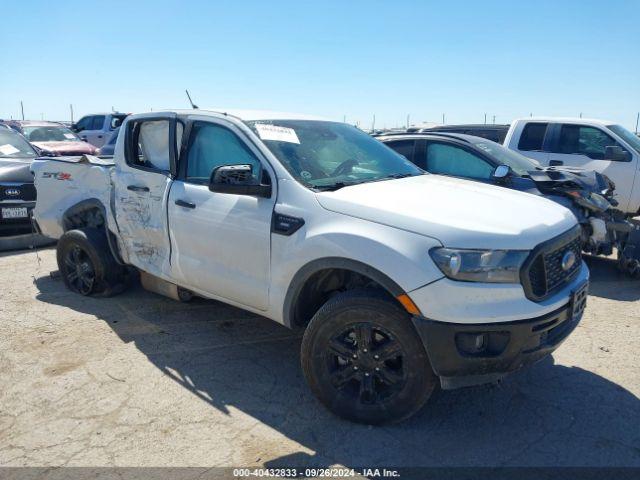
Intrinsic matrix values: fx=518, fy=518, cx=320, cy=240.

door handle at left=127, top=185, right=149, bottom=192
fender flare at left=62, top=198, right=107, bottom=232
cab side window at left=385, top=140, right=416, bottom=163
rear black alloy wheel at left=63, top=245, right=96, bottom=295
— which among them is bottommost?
rear black alloy wheel at left=63, top=245, right=96, bottom=295

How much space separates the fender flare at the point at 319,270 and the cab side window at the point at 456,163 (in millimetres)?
3902

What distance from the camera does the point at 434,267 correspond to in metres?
2.68

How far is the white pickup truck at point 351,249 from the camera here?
270 cm

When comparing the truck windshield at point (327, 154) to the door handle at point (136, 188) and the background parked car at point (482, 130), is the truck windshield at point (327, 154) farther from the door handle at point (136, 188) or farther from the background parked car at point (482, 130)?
the background parked car at point (482, 130)

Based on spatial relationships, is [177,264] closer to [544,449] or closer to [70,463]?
[70,463]

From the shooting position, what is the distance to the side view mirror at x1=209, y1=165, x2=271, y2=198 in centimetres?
334

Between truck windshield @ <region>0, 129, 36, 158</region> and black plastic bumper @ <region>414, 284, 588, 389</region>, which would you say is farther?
truck windshield @ <region>0, 129, 36, 158</region>

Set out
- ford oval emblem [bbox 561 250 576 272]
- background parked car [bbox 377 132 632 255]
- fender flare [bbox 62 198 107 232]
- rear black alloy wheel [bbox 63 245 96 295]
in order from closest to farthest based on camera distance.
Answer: ford oval emblem [bbox 561 250 576 272], fender flare [bbox 62 198 107 232], rear black alloy wheel [bbox 63 245 96 295], background parked car [bbox 377 132 632 255]

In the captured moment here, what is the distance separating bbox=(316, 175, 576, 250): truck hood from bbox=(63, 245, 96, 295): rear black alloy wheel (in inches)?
123

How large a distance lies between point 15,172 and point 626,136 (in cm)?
928

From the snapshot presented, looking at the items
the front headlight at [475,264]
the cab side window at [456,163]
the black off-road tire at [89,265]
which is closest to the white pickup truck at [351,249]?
the front headlight at [475,264]

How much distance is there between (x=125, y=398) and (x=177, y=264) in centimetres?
109

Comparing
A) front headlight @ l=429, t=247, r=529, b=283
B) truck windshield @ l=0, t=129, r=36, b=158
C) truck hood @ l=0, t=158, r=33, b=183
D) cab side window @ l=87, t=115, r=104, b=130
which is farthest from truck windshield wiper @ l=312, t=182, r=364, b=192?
cab side window @ l=87, t=115, r=104, b=130

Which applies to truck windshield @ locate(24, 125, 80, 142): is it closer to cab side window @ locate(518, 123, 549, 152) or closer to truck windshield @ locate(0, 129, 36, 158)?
truck windshield @ locate(0, 129, 36, 158)
